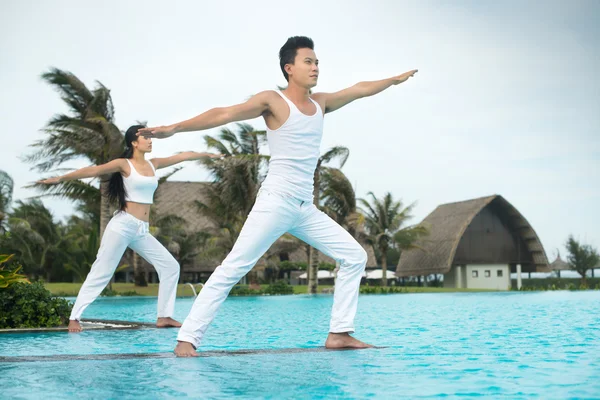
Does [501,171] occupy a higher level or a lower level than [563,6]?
lower

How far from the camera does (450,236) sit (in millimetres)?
46188

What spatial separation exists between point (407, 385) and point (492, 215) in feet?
157

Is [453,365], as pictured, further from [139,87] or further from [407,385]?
[139,87]

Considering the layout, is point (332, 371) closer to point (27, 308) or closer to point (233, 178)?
point (27, 308)

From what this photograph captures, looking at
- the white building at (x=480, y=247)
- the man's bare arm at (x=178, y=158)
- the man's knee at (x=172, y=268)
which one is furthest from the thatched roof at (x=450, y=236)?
the man's knee at (x=172, y=268)

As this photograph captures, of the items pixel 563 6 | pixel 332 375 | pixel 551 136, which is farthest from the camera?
pixel 551 136

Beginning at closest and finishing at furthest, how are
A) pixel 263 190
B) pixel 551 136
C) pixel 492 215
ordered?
pixel 263 190 → pixel 551 136 → pixel 492 215

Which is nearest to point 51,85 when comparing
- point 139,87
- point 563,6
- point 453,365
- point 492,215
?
point 139,87

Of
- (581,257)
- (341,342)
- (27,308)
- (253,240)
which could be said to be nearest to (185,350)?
(253,240)

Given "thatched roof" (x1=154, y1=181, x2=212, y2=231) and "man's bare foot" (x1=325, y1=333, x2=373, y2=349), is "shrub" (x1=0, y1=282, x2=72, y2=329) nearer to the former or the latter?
"man's bare foot" (x1=325, y1=333, x2=373, y2=349)

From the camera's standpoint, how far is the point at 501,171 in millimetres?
40000

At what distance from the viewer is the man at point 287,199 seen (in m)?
4.63

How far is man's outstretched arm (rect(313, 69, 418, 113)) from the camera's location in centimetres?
531

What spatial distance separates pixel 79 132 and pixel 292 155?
21.5 m
